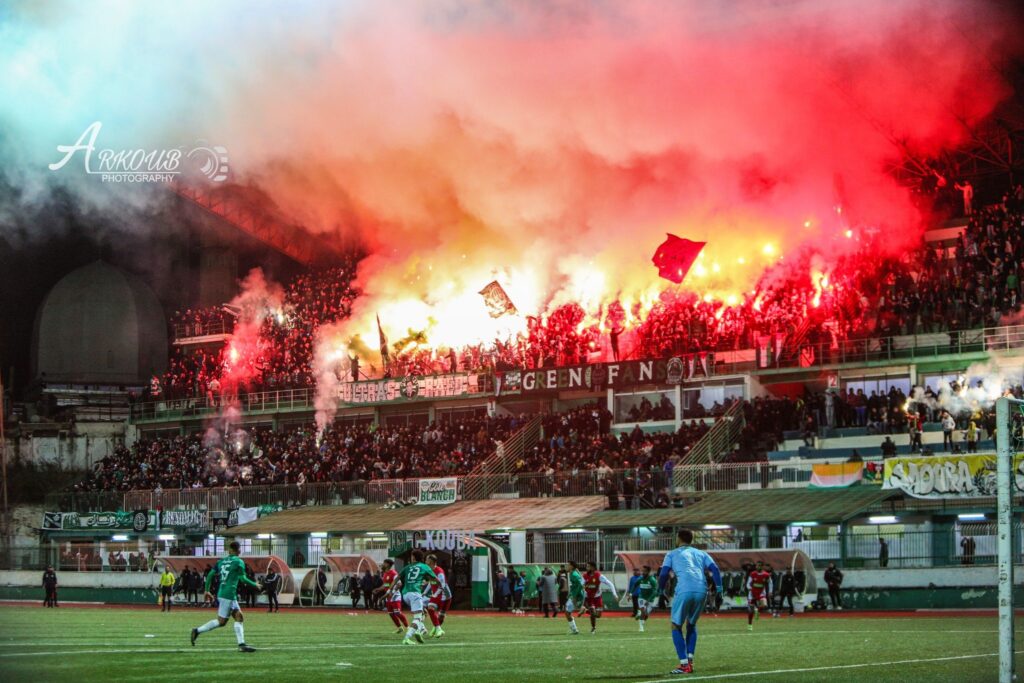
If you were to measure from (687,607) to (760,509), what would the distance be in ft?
86.1

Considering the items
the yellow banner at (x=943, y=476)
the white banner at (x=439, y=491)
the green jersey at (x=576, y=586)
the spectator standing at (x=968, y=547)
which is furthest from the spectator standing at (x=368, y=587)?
the spectator standing at (x=968, y=547)

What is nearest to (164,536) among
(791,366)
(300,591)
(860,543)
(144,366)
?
(300,591)

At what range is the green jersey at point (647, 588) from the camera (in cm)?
3038

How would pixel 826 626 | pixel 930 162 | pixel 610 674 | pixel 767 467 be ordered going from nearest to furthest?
pixel 610 674, pixel 826 626, pixel 767 467, pixel 930 162

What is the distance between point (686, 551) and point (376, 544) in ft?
118

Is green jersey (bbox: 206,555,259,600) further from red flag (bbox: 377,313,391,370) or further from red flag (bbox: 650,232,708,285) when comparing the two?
red flag (bbox: 377,313,391,370)

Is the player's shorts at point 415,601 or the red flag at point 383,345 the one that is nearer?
the player's shorts at point 415,601

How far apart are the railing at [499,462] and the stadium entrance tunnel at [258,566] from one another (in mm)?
7844

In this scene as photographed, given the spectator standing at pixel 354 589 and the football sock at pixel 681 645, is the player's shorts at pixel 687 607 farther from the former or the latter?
the spectator standing at pixel 354 589

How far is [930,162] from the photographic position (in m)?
57.9

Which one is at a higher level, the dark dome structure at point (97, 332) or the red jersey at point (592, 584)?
the dark dome structure at point (97, 332)

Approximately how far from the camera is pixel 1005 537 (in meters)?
12.1

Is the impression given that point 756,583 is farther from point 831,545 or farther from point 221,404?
point 221,404

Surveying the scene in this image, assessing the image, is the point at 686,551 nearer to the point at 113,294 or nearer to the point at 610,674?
the point at 610,674
